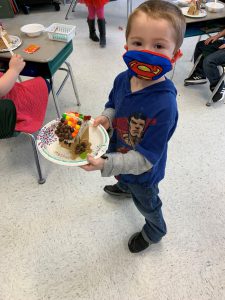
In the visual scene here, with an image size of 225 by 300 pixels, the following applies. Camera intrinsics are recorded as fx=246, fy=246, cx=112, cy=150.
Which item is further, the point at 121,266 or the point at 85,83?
the point at 85,83

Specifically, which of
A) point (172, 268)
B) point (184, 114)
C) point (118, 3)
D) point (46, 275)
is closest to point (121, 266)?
point (172, 268)

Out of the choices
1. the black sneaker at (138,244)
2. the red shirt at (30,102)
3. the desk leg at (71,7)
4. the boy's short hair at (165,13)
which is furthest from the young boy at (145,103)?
the desk leg at (71,7)

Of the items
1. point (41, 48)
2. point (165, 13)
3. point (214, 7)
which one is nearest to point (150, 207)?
point (165, 13)

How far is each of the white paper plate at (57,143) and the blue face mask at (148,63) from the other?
11.1 inches

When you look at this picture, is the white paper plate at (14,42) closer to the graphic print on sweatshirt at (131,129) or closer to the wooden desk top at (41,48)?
the wooden desk top at (41,48)

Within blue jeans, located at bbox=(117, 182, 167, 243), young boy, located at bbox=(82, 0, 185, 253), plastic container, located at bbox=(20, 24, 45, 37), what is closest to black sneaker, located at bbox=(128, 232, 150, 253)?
blue jeans, located at bbox=(117, 182, 167, 243)

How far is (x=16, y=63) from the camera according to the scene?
1251 millimetres

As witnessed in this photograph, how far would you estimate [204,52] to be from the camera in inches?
81.4

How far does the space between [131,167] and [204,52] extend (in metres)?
1.73

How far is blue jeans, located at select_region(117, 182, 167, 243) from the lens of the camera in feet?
3.05

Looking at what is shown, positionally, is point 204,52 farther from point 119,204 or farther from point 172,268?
point 172,268

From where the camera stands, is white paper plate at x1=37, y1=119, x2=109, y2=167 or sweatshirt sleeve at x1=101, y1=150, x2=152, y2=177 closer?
sweatshirt sleeve at x1=101, y1=150, x2=152, y2=177

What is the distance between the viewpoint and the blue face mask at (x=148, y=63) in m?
0.64

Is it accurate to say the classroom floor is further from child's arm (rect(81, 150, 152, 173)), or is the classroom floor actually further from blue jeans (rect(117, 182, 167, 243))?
child's arm (rect(81, 150, 152, 173))
